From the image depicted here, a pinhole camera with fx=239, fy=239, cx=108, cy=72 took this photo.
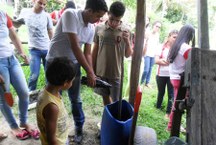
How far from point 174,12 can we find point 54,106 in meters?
16.5

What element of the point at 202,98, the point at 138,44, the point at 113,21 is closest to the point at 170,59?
the point at 138,44

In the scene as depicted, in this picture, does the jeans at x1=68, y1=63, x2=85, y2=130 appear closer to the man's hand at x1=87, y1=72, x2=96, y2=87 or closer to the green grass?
the man's hand at x1=87, y1=72, x2=96, y2=87

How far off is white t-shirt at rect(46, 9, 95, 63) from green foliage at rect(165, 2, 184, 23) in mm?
14938

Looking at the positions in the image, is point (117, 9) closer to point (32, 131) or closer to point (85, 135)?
point (85, 135)

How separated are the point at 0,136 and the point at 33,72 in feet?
4.24

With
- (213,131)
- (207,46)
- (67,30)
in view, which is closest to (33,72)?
(67,30)

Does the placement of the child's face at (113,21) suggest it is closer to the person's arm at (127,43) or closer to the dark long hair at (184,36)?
the person's arm at (127,43)

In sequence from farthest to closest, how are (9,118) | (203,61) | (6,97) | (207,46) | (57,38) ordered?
(9,118)
(6,97)
(57,38)
(207,46)
(203,61)

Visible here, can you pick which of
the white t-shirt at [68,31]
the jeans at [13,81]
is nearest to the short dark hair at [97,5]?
the white t-shirt at [68,31]

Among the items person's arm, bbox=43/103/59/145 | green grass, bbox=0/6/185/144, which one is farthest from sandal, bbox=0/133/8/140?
person's arm, bbox=43/103/59/145

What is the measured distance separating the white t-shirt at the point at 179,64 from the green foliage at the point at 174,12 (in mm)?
13946

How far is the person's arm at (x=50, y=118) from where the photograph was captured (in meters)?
1.60

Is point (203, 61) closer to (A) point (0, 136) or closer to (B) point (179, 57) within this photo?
(B) point (179, 57)

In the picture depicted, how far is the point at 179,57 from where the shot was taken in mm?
3256
